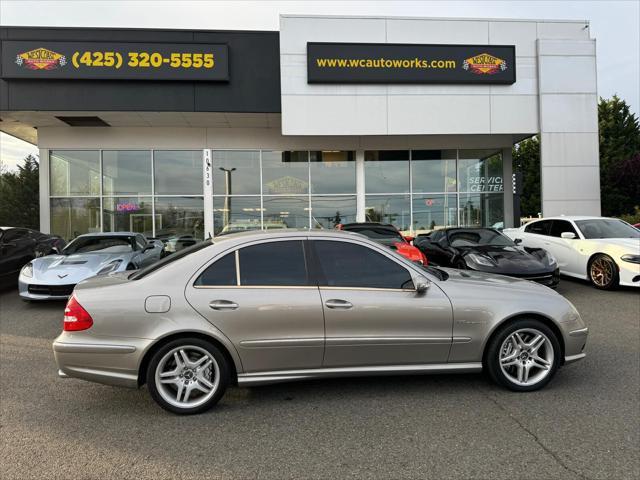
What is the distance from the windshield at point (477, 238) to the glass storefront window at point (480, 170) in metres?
7.54

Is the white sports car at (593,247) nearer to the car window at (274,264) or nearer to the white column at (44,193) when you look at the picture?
the car window at (274,264)

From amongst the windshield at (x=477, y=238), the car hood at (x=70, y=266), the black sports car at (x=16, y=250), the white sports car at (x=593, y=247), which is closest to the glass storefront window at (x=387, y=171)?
the white sports car at (x=593, y=247)

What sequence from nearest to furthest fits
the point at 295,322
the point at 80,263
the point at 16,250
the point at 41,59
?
the point at 295,322 < the point at 80,263 < the point at 16,250 < the point at 41,59

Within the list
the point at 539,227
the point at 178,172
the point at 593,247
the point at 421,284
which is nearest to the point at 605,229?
the point at 593,247

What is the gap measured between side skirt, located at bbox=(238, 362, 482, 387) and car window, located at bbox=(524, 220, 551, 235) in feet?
26.2

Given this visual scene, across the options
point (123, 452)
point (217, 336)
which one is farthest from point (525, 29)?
point (123, 452)

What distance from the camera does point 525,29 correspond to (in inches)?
562

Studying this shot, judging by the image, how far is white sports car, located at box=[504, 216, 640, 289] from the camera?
8.65 meters

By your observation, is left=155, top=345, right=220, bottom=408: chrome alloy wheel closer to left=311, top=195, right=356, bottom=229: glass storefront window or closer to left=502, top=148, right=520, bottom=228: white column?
left=311, top=195, right=356, bottom=229: glass storefront window

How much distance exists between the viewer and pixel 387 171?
55.0 ft

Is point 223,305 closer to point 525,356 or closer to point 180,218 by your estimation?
point 525,356

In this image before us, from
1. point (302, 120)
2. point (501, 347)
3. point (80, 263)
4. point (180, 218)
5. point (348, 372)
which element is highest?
point (302, 120)

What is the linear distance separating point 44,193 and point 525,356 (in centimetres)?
1679

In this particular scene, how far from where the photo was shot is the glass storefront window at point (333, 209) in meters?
16.5
